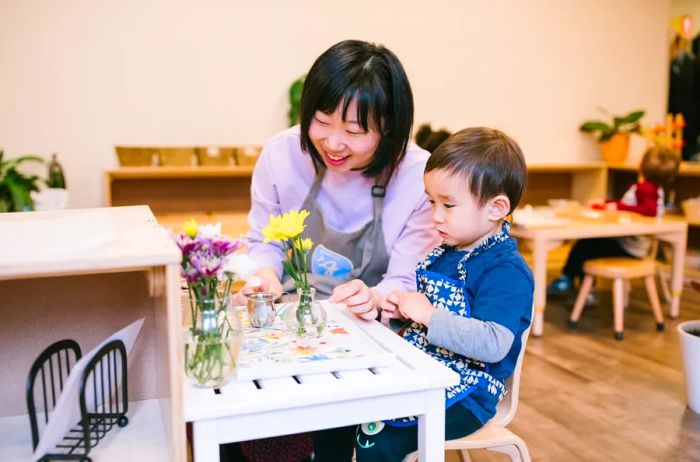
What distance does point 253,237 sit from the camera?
6.27 ft

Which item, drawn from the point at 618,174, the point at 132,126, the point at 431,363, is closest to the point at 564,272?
the point at 618,174

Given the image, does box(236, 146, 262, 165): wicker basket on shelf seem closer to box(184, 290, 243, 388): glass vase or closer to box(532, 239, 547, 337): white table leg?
box(532, 239, 547, 337): white table leg

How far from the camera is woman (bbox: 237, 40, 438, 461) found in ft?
5.04

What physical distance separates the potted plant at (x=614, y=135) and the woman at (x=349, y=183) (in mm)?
4170

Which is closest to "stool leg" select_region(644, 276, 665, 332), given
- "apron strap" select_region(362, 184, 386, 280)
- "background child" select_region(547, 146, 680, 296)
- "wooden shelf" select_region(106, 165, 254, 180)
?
"background child" select_region(547, 146, 680, 296)

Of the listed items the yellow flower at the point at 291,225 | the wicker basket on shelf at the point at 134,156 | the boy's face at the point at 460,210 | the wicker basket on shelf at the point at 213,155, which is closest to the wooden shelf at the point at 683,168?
the wicker basket on shelf at the point at 213,155

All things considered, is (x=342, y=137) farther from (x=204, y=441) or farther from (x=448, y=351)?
(x=204, y=441)

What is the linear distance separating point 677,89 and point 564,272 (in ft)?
8.23

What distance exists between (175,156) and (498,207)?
3.15m

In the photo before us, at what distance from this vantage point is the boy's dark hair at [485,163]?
135cm

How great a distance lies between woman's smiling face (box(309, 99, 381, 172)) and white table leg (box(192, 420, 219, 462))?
0.79 meters

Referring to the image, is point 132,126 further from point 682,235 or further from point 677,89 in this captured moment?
point 677,89

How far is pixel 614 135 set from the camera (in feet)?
17.9

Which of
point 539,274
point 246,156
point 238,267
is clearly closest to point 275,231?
point 238,267
